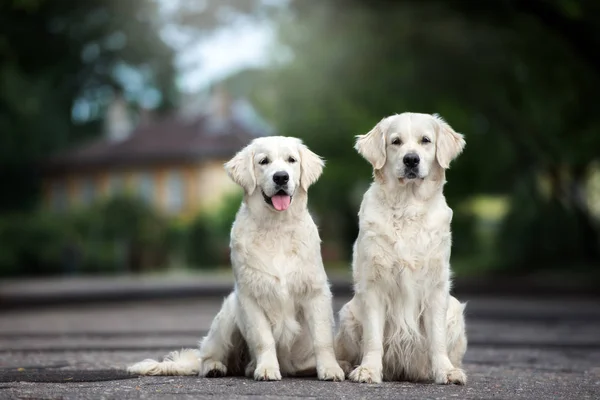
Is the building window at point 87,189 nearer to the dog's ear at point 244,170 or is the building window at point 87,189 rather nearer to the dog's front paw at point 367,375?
the dog's ear at point 244,170

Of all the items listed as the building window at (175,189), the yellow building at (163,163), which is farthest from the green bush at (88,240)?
the building window at (175,189)

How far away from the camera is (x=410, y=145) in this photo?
8352 millimetres

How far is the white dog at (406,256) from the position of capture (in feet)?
26.9

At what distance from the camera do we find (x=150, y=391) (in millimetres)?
7855

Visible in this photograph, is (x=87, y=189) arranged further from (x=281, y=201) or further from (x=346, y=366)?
(x=281, y=201)

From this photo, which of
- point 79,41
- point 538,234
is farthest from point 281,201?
point 538,234

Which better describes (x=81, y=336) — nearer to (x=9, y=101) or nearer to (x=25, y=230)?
(x=9, y=101)

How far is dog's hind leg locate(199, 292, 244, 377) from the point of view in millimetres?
8836

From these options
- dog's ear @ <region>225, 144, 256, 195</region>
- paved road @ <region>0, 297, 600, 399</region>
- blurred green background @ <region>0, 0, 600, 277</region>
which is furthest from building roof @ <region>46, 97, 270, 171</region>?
dog's ear @ <region>225, 144, 256, 195</region>

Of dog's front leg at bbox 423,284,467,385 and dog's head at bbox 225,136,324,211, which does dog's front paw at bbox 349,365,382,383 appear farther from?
dog's head at bbox 225,136,324,211

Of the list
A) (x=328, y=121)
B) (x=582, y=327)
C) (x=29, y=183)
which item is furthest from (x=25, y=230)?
(x=582, y=327)

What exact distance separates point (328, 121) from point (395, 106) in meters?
6.09

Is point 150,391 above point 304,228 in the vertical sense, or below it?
below

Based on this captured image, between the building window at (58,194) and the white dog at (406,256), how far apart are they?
6649cm
